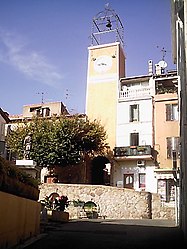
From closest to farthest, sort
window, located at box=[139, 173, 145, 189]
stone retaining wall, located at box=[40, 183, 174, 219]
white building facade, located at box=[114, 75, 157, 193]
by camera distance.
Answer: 1. stone retaining wall, located at box=[40, 183, 174, 219]
2. white building facade, located at box=[114, 75, 157, 193]
3. window, located at box=[139, 173, 145, 189]

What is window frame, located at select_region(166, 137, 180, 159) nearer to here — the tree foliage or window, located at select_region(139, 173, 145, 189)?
window, located at select_region(139, 173, 145, 189)

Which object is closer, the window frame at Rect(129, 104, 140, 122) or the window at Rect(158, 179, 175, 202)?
the window at Rect(158, 179, 175, 202)

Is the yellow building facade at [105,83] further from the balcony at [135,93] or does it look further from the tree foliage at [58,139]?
the tree foliage at [58,139]

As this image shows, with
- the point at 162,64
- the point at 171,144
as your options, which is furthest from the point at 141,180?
the point at 162,64

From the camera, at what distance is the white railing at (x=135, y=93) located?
1387 inches

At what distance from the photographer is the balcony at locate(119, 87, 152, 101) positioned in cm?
3517

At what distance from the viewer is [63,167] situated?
3409 cm

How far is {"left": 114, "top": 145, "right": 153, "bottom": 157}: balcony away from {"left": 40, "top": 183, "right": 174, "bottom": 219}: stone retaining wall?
5.30m

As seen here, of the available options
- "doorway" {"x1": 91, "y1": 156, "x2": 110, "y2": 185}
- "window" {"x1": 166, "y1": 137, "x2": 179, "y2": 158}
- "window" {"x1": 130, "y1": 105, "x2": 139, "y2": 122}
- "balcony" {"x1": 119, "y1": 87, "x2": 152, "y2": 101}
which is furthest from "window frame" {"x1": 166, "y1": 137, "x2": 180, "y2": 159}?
"doorway" {"x1": 91, "y1": 156, "x2": 110, "y2": 185}

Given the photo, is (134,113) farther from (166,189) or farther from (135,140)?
(166,189)

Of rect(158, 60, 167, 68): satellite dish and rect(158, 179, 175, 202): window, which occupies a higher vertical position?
rect(158, 60, 167, 68): satellite dish

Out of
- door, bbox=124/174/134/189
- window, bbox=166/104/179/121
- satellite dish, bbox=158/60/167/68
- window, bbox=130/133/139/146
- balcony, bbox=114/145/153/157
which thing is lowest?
door, bbox=124/174/134/189

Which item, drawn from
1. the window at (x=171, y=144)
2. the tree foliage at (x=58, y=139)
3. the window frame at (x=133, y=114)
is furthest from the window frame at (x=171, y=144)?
the tree foliage at (x=58, y=139)

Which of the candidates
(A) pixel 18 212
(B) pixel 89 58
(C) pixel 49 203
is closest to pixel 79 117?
(B) pixel 89 58
